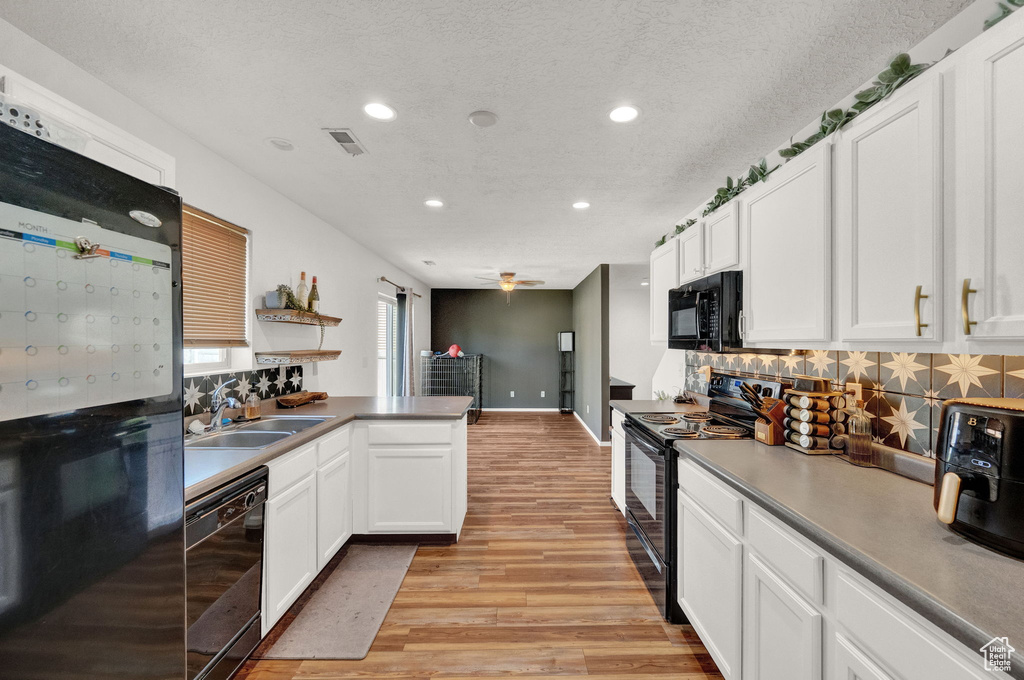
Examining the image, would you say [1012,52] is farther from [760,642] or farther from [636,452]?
[636,452]

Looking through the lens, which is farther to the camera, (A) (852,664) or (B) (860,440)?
(B) (860,440)

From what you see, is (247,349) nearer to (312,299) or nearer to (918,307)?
(312,299)

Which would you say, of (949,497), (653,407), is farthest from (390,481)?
(949,497)

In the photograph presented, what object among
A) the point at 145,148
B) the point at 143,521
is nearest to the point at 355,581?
the point at 143,521

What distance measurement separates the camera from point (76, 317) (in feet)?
2.65

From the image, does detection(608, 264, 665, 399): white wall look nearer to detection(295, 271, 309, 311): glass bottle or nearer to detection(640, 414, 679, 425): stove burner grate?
detection(640, 414, 679, 425): stove burner grate

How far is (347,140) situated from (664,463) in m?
2.30

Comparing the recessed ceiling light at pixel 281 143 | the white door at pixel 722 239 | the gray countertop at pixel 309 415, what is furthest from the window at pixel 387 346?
the white door at pixel 722 239

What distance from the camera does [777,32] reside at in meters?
1.41

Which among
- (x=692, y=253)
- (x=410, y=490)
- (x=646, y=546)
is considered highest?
(x=692, y=253)

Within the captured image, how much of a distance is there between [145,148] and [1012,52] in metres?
2.31

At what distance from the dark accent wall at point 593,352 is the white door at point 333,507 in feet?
11.7

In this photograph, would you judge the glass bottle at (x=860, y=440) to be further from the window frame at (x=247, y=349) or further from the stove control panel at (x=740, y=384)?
the window frame at (x=247, y=349)

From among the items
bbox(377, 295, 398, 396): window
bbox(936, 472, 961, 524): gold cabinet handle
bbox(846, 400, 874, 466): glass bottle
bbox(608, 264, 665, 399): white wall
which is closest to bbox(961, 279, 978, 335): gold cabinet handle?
bbox(936, 472, 961, 524): gold cabinet handle
